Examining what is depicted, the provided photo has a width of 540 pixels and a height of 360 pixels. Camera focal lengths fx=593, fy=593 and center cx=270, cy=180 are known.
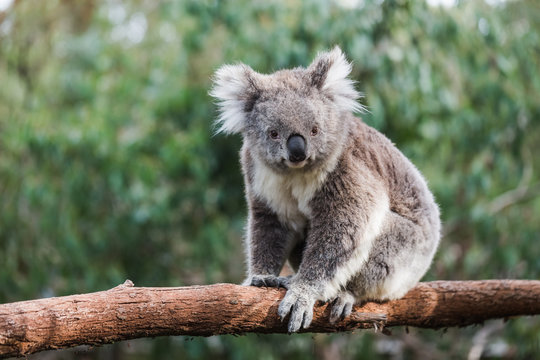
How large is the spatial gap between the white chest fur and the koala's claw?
47 centimetres

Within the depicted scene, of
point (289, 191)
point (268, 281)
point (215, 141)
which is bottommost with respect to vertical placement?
point (268, 281)

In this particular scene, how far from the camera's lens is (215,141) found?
5.21 metres

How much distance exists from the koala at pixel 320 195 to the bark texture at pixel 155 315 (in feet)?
0.26

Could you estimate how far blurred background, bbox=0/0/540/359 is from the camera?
16.0ft

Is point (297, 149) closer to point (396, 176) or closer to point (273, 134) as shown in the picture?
point (273, 134)

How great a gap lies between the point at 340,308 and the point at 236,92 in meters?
1.25

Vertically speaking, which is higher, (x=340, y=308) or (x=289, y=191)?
(x=289, y=191)

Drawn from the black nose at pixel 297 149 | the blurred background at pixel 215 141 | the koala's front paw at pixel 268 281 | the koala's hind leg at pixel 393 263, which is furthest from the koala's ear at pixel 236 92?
the blurred background at pixel 215 141

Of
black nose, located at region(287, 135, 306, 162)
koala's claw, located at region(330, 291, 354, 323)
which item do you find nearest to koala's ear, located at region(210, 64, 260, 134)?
black nose, located at region(287, 135, 306, 162)

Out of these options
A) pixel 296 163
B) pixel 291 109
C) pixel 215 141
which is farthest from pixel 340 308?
pixel 215 141

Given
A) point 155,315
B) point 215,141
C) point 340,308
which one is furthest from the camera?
point 215,141

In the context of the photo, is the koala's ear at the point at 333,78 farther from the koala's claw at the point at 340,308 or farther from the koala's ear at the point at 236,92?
the koala's claw at the point at 340,308

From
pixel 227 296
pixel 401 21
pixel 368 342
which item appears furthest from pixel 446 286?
pixel 368 342

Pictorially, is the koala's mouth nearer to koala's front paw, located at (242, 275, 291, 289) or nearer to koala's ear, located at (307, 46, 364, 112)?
koala's ear, located at (307, 46, 364, 112)
